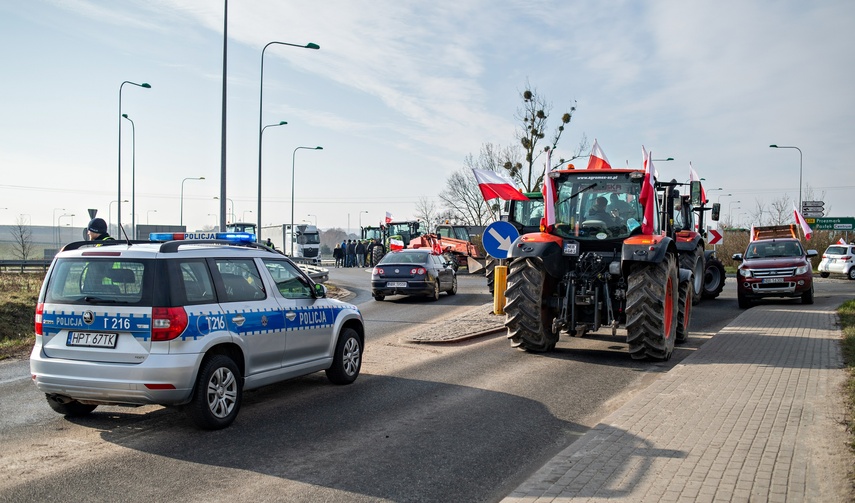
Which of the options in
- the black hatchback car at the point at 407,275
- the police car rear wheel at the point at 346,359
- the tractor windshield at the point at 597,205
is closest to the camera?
the police car rear wheel at the point at 346,359

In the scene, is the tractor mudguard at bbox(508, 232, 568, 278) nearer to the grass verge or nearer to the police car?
the grass verge

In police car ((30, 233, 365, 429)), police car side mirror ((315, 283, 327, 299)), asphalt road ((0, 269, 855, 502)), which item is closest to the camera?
asphalt road ((0, 269, 855, 502))

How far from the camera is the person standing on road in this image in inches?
2102

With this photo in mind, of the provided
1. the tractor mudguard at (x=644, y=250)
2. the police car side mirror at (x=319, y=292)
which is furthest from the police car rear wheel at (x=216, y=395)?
the tractor mudguard at (x=644, y=250)

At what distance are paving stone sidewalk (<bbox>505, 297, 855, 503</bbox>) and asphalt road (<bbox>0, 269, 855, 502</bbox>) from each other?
0.47 meters

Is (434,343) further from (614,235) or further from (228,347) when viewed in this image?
(228,347)

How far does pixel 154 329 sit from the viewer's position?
6820 millimetres

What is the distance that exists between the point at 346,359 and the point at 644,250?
181 inches

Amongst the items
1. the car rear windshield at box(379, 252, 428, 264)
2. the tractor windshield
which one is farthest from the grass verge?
the car rear windshield at box(379, 252, 428, 264)

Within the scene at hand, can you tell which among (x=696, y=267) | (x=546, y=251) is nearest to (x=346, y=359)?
(x=546, y=251)

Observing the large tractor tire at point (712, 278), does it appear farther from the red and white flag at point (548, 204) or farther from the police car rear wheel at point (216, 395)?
the police car rear wheel at point (216, 395)

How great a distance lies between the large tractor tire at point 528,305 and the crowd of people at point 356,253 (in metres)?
38.1

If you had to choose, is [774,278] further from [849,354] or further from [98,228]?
[98,228]

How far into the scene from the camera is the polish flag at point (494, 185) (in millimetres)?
15359
